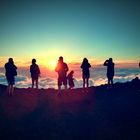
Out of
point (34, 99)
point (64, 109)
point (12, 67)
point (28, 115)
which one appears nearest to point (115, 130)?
point (64, 109)

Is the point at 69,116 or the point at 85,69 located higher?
the point at 85,69

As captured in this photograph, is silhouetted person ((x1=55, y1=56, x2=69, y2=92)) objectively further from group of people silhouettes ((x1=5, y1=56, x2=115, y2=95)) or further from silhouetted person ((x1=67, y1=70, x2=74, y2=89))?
silhouetted person ((x1=67, y1=70, x2=74, y2=89))

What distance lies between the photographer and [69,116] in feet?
72.1

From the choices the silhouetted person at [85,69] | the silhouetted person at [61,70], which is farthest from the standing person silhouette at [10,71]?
the silhouetted person at [85,69]

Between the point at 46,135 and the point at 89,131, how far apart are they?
2.81m

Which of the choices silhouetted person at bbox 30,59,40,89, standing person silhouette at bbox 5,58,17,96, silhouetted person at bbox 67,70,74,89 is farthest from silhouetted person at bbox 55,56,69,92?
silhouetted person at bbox 67,70,74,89

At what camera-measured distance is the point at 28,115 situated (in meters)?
21.9

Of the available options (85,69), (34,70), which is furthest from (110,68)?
(34,70)

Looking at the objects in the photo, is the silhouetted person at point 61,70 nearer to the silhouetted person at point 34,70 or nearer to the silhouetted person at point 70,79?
the silhouetted person at point 34,70

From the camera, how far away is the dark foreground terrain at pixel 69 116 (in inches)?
789

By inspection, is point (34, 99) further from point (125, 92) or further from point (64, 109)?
point (125, 92)

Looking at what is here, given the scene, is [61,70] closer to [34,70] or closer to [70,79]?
[34,70]

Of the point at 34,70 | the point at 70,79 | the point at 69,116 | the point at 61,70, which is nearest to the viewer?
the point at 69,116


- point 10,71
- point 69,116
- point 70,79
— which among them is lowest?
point 69,116
